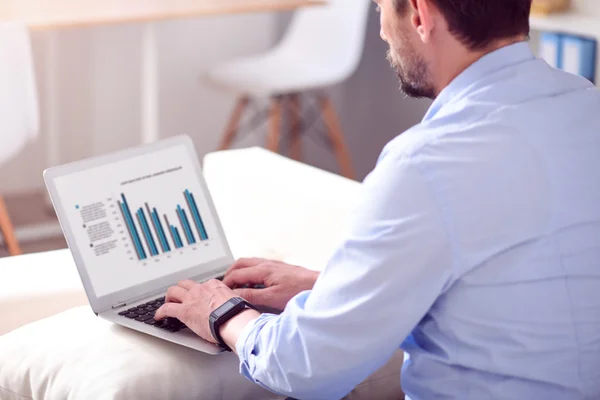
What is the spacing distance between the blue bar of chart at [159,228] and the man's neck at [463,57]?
1.88 ft

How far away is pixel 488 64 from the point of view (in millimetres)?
1153

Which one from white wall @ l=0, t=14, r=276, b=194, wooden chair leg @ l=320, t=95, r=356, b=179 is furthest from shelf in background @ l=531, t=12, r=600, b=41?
white wall @ l=0, t=14, r=276, b=194

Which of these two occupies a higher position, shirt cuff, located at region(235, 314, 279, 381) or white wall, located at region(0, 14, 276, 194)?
shirt cuff, located at region(235, 314, 279, 381)

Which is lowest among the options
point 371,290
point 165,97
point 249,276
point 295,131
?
point 295,131

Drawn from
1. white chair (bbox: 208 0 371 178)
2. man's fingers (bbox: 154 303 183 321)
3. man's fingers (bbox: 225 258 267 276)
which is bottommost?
white chair (bbox: 208 0 371 178)

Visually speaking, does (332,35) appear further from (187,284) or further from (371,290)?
(371,290)

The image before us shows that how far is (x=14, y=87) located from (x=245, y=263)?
1.69 m

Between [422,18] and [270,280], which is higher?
[422,18]

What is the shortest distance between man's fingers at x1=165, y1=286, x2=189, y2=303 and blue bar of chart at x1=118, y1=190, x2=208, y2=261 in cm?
14

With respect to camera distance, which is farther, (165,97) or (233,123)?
(165,97)

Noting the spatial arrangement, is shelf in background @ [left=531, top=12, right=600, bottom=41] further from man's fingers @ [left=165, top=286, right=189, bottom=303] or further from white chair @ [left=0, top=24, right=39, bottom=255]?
man's fingers @ [left=165, top=286, right=189, bottom=303]

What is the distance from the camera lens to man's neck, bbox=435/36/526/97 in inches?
46.1

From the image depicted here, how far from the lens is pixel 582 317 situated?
1.14 m

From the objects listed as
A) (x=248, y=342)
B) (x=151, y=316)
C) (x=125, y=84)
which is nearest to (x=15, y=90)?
(x=125, y=84)
